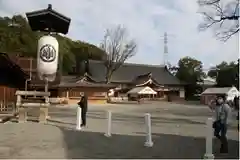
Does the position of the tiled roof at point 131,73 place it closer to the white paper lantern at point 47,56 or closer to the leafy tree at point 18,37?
the leafy tree at point 18,37

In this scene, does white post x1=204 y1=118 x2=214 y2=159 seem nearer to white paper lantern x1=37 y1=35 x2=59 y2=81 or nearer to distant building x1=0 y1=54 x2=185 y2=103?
white paper lantern x1=37 y1=35 x2=59 y2=81

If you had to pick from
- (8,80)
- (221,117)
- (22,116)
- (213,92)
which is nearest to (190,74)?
(213,92)

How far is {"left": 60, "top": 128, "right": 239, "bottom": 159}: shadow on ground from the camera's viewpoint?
9.34 meters

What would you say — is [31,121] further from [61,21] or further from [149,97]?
[149,97]

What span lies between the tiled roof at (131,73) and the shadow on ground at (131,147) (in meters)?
60.8

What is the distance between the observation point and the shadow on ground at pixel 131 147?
9336 millimetres

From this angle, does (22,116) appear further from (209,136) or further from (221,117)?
(209,136)

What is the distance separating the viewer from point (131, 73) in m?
80.6

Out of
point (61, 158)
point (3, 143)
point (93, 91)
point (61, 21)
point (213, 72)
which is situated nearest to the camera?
point (61, 158)

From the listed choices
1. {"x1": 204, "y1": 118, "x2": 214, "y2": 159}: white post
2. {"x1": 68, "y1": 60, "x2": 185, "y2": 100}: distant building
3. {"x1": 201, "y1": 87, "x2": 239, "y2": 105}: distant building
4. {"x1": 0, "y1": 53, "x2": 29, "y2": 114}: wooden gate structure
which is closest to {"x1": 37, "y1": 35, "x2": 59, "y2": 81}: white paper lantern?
{"x1": 0, "y1": 53, "x2": 29, "y2": 114}: wooden gate structure

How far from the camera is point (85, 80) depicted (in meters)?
61.7

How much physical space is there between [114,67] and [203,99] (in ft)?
60.8

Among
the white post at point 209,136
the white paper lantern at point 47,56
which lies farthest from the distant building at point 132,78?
the white post at point 209,136

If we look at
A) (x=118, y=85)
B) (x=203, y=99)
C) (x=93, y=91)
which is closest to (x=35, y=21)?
(x=93, y=91)
